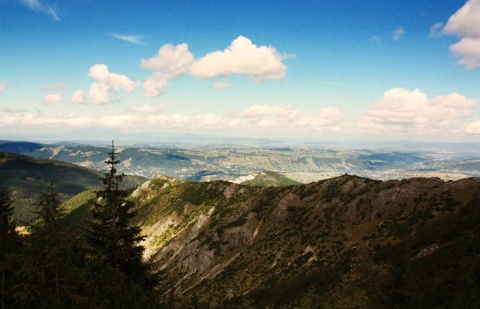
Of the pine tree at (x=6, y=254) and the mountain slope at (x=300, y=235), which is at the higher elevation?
the pine tree at (x=6, y=254)

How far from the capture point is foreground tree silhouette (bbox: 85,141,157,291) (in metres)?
27.1

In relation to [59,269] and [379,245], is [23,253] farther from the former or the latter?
[379,245]

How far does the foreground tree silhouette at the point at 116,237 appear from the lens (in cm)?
2714

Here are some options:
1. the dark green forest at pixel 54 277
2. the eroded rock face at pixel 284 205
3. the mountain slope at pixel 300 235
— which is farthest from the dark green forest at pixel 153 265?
the eroded rock face at pixel 284 205

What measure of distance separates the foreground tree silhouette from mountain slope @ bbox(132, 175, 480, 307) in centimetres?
920

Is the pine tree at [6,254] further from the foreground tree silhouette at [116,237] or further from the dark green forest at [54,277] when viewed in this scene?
the foreground tree silhouette at [116,237]

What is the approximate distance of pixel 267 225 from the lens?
272ft

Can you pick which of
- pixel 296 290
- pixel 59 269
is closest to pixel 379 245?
pixel 296 290

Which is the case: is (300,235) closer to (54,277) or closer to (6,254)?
(54,277)

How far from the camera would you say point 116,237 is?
1070 inches

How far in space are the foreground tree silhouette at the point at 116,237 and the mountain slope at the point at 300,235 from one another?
920 cm

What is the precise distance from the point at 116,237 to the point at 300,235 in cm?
5158

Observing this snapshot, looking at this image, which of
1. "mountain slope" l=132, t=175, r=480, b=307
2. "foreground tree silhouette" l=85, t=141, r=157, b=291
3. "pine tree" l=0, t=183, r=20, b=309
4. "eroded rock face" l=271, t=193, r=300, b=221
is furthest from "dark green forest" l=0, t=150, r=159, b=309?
"eroded rock face" l=271, t=193, r=300, b=221

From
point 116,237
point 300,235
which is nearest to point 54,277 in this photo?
point 116,237
